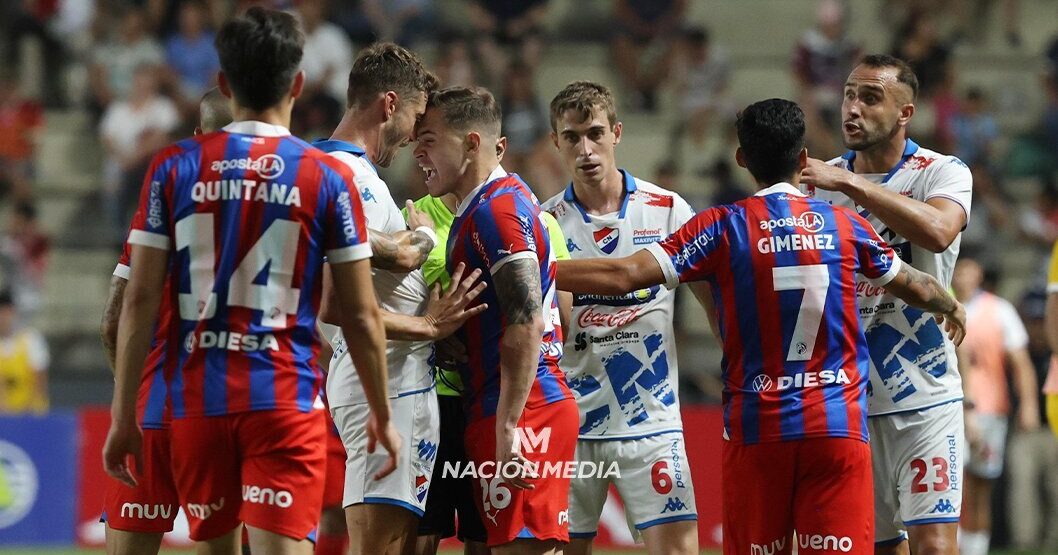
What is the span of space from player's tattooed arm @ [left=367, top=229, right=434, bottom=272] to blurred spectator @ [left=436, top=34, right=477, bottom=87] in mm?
10738

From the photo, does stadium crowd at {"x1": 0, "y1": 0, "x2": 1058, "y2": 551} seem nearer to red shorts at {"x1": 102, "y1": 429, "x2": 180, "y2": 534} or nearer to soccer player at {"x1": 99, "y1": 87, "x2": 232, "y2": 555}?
soccer player at {"x1": 99, "y1": 87, "x2": 232, "y2": 555}

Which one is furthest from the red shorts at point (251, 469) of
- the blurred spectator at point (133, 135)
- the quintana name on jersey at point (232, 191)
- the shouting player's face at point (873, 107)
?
the blurred spectator at point (133, 135)

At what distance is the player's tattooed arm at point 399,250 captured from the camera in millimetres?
5531

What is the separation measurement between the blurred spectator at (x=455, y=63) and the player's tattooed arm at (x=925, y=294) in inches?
422

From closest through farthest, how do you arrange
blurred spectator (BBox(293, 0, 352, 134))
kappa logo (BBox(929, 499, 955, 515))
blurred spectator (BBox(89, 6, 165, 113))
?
kappa logo (BBox(929, 499, 955, 515)), blurred spectator (BBox(293, 0, 352, 134)), blurred spectator (BBox(89, 6, 165, 113))

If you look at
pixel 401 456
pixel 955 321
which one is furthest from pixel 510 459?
pixel 955 321

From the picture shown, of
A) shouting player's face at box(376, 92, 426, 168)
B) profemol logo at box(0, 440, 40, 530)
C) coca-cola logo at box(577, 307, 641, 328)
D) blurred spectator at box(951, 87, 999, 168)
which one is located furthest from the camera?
blurred spectator at box(951, 87, 999, 168)

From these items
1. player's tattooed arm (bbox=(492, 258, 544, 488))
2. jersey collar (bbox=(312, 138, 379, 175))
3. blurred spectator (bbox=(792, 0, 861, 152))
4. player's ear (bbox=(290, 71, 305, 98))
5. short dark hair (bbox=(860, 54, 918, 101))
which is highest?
blurred spectator (bbox=(792, 0, 861, 152))

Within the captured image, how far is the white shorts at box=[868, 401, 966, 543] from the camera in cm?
664

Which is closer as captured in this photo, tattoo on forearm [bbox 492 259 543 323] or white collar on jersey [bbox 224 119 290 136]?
white collar on jersey [bbox 224 119 290 136]

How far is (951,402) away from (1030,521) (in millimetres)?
6818

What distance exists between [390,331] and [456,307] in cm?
29

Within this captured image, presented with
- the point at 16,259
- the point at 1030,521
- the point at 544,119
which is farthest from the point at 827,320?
the point at 16,259

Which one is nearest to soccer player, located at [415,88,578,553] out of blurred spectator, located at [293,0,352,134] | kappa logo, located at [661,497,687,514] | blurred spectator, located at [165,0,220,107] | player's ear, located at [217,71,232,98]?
kappa logo, located at [661,497,687,514]
